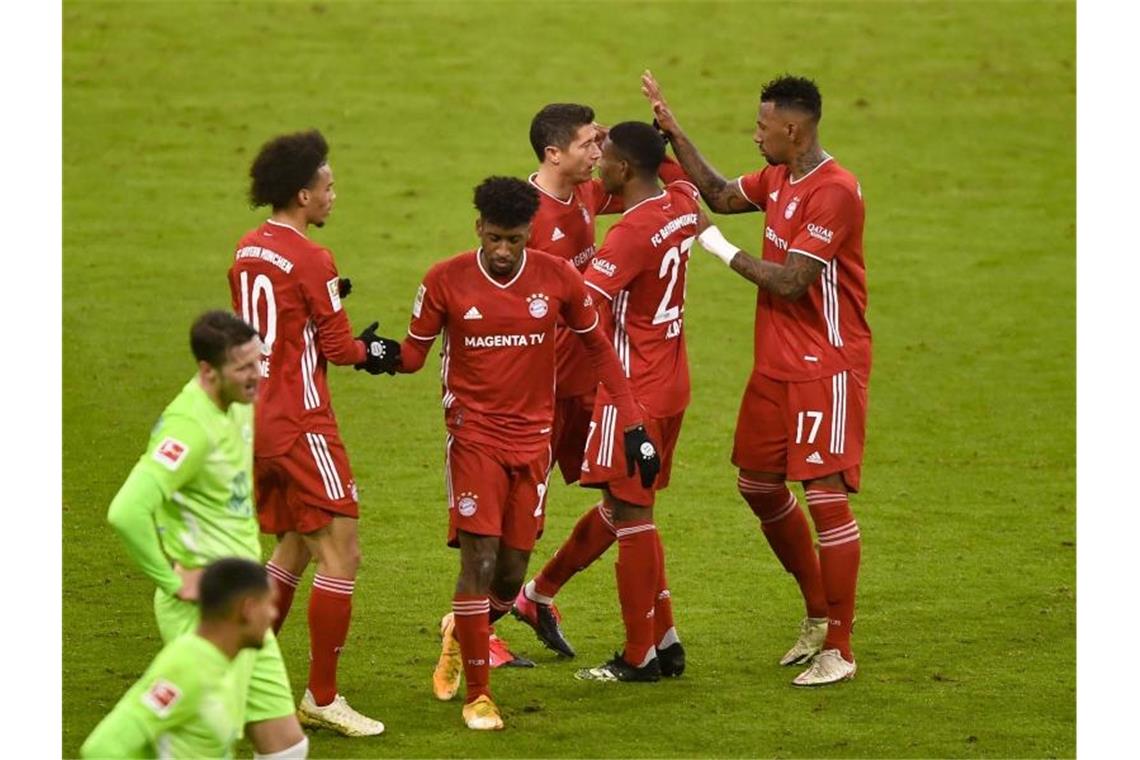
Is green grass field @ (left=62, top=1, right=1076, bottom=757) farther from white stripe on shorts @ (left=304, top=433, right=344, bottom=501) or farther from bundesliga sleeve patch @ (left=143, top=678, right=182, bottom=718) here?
bundesliga sleeve patch @ (left=143, top=678, right=182, bottom=718)

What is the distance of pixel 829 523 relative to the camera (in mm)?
7855

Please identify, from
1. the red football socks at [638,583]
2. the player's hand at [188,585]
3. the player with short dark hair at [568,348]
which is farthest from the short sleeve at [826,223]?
the player's hand at [188,585]

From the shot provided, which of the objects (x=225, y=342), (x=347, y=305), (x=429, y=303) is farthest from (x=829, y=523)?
(x=347, y=305)

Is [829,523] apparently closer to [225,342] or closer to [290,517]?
[290,517]

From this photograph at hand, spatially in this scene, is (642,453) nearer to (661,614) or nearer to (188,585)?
(661,614)

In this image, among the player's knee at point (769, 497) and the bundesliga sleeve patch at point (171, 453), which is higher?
the bundesliga sleeve patch at point (171, 453)

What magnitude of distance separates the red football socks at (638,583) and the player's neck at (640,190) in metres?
1.39

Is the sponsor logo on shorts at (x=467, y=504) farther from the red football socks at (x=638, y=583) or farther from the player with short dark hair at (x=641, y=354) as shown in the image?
the red football socks at (x=638, y=583)

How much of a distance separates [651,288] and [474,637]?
1.71 metres

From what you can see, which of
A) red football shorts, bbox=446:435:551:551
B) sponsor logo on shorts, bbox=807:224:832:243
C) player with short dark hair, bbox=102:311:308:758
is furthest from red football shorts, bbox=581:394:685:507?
player with short dark hair, bbox=102:311:308:758

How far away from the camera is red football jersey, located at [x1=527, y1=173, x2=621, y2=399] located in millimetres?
7996

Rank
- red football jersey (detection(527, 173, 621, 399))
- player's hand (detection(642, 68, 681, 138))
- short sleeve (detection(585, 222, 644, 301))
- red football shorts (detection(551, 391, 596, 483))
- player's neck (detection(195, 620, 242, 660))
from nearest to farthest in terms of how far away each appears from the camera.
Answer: player's neck (detection(195, 620, 242, 660)) → short sleeve (detection(585, 222, 644, 301)) → red football jersey (detection(527, 173, 621, 399)) → red football shorts (detection(551, 391, 596, 483)) → player's hand (detection(642, 68, 681, 138))

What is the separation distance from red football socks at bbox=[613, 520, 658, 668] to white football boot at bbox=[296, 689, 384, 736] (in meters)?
1.21

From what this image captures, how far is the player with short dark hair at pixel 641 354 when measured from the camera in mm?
7738
